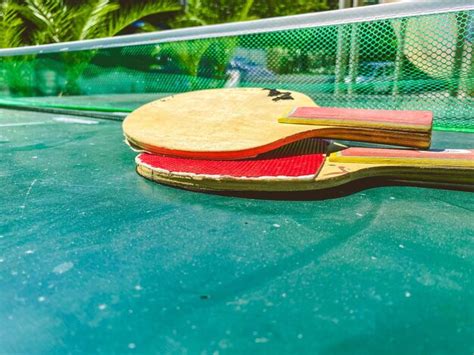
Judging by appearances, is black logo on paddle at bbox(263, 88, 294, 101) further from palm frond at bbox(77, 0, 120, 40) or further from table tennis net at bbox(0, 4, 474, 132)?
palm frond at bbox(77, 0, 120, 40)

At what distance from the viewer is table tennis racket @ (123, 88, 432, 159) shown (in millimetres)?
1781

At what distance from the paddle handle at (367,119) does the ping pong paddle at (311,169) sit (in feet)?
0.37

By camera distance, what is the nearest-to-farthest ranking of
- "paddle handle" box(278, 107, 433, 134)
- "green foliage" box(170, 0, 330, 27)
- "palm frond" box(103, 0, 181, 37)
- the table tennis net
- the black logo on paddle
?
"paddle handle" box(278, 107, 433, 134) < the black logo on paddle < the table tennis net < "palm frond" box(103, 0, 181, 37) < "green foliage" box(170, 0, 330, 27)

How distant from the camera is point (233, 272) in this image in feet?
3.47

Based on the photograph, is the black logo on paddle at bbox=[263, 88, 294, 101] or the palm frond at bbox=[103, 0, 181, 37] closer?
the black logo on paddle at bbox=[263, 88, 294, 101]

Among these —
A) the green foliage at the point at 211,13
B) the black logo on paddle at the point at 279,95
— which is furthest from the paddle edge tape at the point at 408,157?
the green foliage at the point at 211,13

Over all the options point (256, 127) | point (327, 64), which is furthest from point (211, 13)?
point (256, 127)

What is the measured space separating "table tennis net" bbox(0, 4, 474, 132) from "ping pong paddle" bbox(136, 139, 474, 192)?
1.14 metres

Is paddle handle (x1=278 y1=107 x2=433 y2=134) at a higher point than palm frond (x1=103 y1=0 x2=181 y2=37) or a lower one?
lower

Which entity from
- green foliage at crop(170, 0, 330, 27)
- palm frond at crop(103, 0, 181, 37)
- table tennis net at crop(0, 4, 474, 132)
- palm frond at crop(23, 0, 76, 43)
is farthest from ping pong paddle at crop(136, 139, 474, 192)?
green foliage at crop(170, 0, 330, 27)

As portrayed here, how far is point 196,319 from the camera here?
0.87 m

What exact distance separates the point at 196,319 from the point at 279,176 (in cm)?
80

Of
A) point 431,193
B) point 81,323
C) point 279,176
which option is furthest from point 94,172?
point 431,193

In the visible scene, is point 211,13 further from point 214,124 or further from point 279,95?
point 214,124
